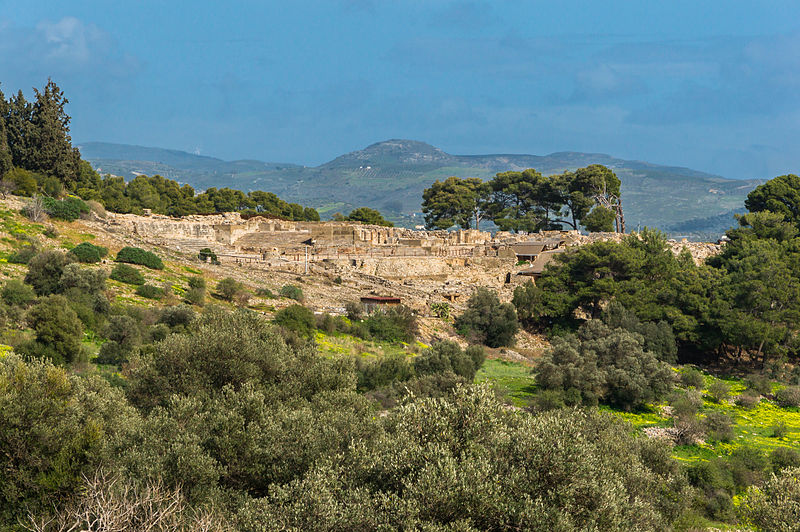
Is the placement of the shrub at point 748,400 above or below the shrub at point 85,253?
below

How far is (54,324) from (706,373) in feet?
99.8

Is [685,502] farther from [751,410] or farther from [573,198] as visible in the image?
[573,198]

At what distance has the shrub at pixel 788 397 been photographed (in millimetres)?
28530

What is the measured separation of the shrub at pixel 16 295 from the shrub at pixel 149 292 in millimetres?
4811

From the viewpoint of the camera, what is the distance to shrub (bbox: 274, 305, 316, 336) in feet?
83.6

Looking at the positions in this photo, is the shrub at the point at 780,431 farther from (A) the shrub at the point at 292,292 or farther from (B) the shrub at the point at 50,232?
(B) the shrub at the point at 50,232

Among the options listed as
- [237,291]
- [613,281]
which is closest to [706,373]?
[613,281]

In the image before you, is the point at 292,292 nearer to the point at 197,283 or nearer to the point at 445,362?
the point at 197,283

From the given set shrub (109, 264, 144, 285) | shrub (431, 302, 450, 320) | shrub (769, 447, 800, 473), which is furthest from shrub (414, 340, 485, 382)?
shrub (109, 264, 144, 285)

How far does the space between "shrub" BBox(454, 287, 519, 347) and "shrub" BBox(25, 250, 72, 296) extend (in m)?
18.5

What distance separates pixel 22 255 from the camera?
27594 mm

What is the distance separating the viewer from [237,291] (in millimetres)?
30297

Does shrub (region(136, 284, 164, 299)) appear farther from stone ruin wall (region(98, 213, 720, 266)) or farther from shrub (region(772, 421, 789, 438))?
shrub (region(772, 421, 789, 438))

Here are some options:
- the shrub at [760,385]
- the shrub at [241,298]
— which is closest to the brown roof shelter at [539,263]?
the shrub at [760,385]
